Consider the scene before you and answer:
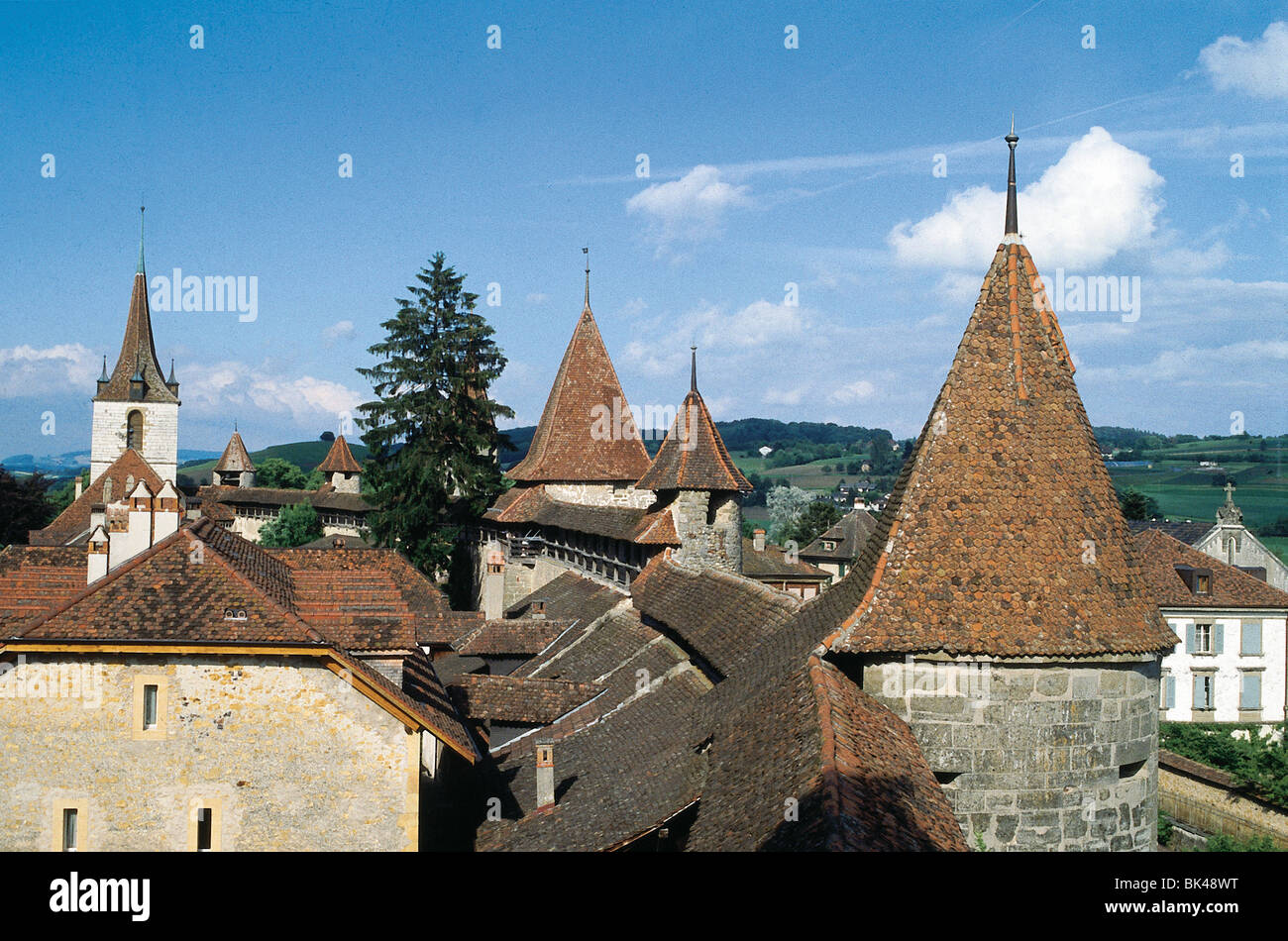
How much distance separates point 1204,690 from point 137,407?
66072mm

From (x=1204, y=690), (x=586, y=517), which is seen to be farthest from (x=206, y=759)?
(x=1204, y=690)

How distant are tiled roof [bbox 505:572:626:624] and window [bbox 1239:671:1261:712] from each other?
22.2 m

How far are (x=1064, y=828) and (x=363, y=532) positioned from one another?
41.7m

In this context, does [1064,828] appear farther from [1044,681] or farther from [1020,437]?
[1020,437]

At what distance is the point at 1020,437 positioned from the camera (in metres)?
10.1

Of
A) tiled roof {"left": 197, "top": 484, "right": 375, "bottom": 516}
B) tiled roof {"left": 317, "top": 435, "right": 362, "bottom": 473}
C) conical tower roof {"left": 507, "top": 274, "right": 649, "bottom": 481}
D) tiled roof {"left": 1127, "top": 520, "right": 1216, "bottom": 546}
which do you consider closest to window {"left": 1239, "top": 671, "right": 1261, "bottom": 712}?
tiled roof {"left": 1127, "top": 520, "right": 1216, "bottom": 546}

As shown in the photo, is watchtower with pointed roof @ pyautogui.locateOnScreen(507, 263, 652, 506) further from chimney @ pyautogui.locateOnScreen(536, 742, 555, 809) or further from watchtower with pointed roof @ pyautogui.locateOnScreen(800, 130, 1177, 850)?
watchtower with pointed roof @ pyautogui.locateOnScreen(800, 130, 1177, 850)

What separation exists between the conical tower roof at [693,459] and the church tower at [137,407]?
5607 cm

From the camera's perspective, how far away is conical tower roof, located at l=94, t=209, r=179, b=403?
237 ft

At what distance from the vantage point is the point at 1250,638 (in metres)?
35.1

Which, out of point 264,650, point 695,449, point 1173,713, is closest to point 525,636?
point 695,449

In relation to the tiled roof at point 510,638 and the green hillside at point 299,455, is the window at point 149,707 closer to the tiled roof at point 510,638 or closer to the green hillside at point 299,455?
the tiled roof at point 510,638

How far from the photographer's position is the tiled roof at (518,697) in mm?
18031

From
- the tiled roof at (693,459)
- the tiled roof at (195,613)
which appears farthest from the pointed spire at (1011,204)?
the tiled roof at (693,459)
